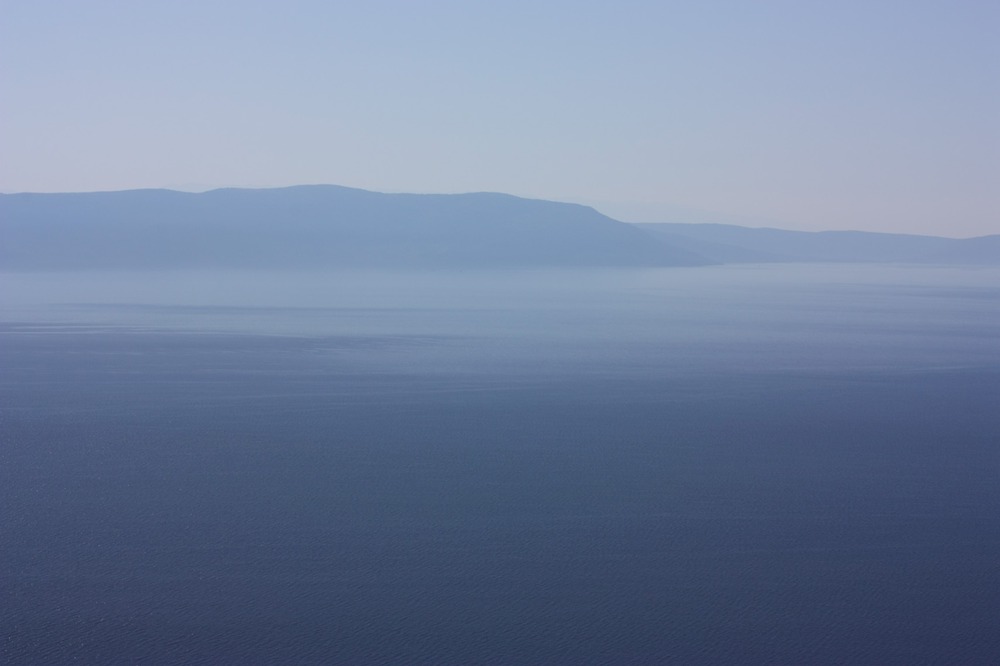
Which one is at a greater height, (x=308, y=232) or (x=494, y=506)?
(x=308, y=232)

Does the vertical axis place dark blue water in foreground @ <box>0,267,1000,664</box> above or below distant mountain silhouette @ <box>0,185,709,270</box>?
below

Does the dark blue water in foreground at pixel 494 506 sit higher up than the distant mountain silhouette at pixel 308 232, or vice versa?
the distant mountain silhouette at pixel 308 232

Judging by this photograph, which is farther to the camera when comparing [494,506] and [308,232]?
[308,232]

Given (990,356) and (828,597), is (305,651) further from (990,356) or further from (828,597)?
(990,356)

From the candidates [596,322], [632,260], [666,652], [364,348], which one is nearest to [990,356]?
[596,322]

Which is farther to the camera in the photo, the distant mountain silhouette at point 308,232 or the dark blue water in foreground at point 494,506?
the distant mountain silhouette at point 308,232

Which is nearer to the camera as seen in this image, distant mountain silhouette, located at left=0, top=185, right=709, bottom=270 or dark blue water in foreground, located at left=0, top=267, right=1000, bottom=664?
dark blue water in foreground, located at left=0, top=267, right=1000, bottom=664
